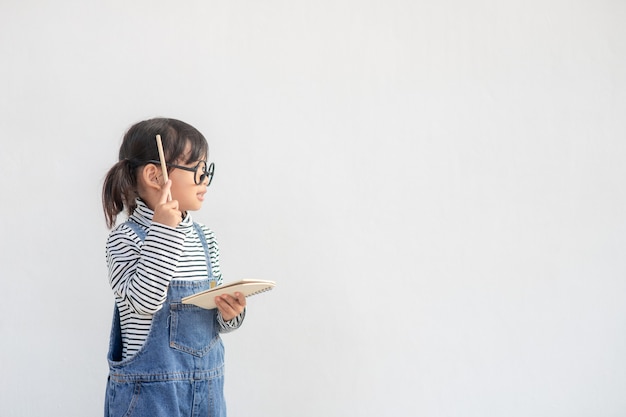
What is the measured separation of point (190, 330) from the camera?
1531mm

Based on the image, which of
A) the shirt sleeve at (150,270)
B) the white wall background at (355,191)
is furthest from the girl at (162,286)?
the white wall background at (355,191)

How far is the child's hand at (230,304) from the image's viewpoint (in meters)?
1.53

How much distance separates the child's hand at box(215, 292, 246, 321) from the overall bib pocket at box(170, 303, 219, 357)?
4 cm

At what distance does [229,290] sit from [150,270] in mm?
144

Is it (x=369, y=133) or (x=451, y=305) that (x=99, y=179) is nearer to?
(x=369, y=133)

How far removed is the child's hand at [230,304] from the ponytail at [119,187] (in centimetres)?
27

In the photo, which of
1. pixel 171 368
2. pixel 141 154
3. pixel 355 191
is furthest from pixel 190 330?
pixel 355 191

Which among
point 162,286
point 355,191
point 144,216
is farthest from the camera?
point 355,191

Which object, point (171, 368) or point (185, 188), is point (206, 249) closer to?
point (185, 188)

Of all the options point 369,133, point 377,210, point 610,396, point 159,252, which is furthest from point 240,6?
point 610,396

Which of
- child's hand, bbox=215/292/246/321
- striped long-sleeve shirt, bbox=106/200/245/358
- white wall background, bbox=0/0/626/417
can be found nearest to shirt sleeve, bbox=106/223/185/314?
striped long-sleeve shirt, bbox=106/200/245/358

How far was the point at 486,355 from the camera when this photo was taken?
6.96ft

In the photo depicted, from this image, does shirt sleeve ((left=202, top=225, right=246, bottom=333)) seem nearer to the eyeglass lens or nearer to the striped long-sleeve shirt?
the striped long-sleeve shirt

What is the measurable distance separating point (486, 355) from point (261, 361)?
0.58m
